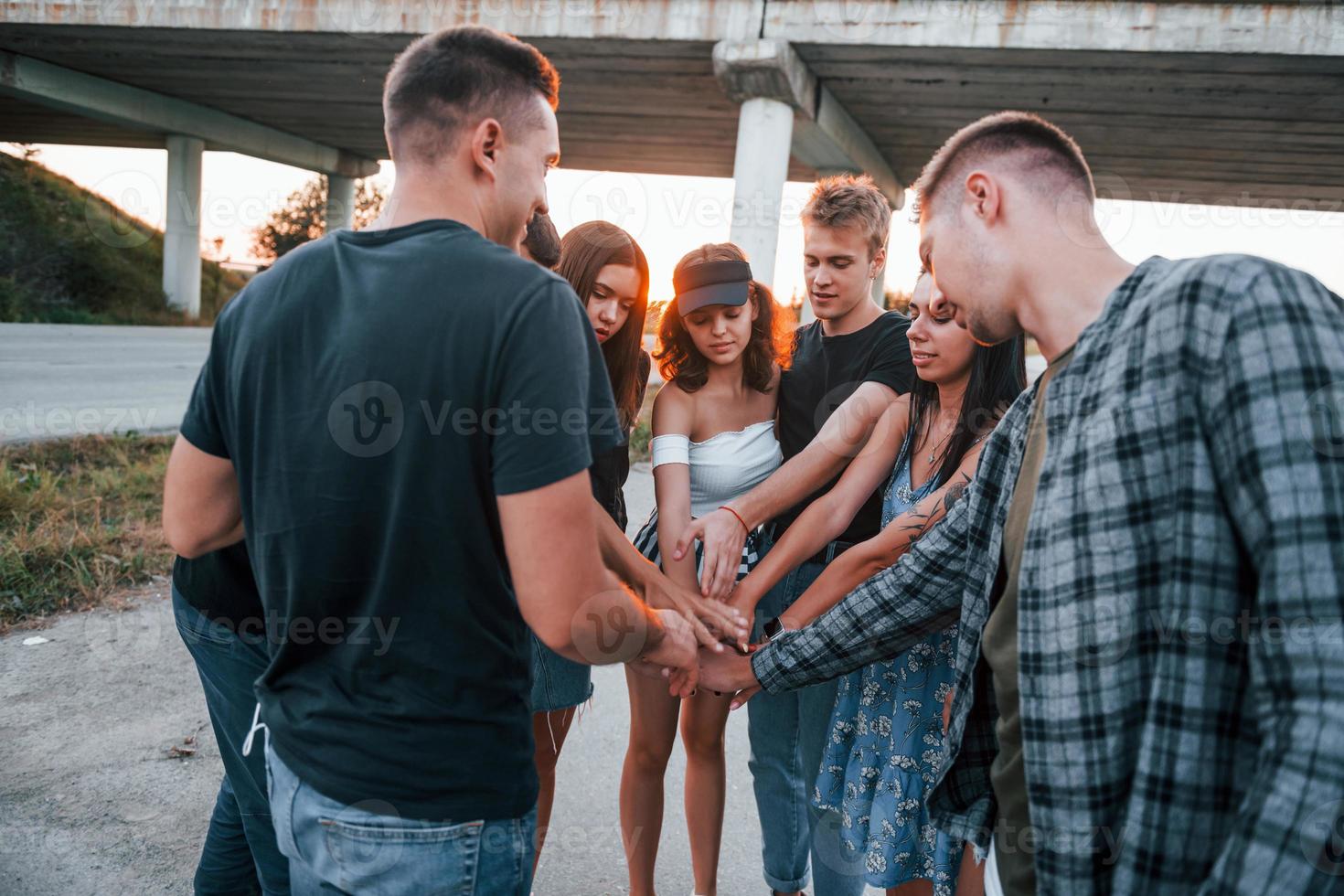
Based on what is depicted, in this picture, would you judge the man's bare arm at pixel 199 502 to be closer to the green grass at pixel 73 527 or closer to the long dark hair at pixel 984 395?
the long dark hair at pixel 984 395

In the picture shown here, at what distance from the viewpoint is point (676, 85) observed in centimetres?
1339

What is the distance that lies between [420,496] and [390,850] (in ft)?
1.83

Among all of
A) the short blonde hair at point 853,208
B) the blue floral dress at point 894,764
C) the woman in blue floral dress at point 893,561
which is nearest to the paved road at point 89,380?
the short blonde hair at point 853,208

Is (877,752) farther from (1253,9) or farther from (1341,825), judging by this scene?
(1253,9)

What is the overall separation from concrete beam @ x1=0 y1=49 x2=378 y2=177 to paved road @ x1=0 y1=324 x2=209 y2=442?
4.44 meters

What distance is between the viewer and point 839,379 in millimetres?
2945

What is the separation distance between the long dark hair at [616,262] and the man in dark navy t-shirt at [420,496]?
1.23 m

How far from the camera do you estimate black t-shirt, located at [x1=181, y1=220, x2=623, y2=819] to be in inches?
51.9

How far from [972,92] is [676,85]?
4251 millimetres

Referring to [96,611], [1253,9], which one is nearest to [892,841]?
[96,611]

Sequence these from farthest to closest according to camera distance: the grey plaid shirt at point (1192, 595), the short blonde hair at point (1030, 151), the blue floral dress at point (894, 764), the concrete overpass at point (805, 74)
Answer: the concrete overpass at point (805, 74), the blue floral dress at point (894, 764), the short blonde hair at point (1030, 151), the grey plaid shirt at point (1192, 595)

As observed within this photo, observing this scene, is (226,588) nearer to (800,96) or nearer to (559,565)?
(559,565)

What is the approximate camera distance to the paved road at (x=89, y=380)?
26.0 feet

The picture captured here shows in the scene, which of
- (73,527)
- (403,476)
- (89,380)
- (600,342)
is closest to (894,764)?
(600,342)
